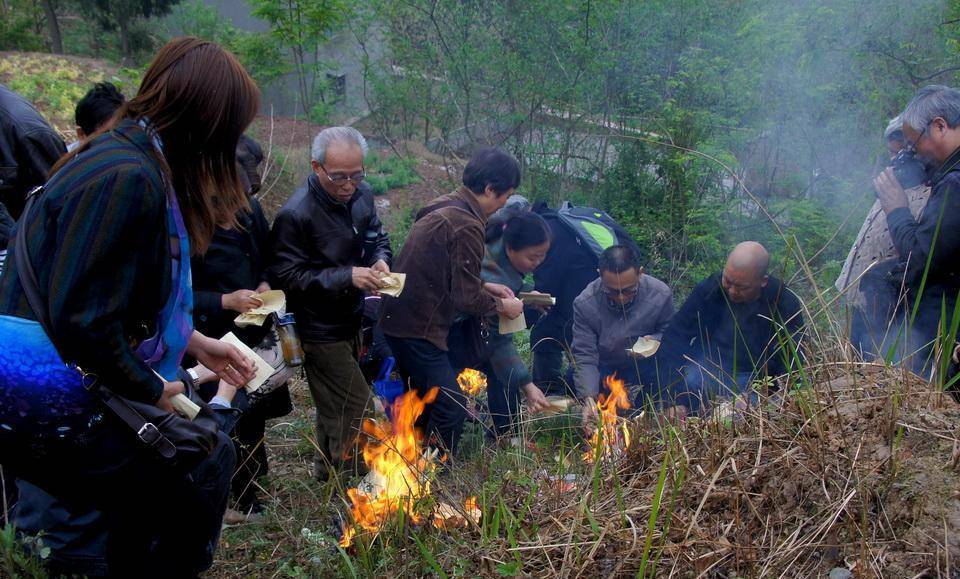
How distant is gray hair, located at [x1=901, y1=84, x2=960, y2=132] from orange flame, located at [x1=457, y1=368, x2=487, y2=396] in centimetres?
300

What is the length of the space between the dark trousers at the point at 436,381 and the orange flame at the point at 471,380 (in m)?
0.30

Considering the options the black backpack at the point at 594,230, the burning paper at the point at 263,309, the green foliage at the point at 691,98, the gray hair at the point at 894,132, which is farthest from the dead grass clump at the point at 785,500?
the green foliage at the point at 691,98

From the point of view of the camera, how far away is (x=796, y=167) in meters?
8.85

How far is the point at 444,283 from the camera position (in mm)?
4328

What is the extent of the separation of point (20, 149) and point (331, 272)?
66.6 inches

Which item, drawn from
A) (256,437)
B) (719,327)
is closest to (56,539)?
(256,437)

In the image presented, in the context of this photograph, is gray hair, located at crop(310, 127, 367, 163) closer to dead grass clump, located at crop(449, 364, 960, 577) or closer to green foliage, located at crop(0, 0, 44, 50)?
dead grass clump, located at crop(449, 364, 960, 577)

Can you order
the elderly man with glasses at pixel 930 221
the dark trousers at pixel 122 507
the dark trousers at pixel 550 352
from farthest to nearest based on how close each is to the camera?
the dark trousers at pixel 550 352 → the elderly man with glasses at pixel 930 221 → the dark trousers at pixel 122 507

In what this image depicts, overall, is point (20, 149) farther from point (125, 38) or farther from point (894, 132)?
point (125, 38)

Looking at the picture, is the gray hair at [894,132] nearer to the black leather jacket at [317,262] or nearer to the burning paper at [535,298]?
the burning paper at [535,298]

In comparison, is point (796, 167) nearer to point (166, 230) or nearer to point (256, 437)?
point (256, 437)

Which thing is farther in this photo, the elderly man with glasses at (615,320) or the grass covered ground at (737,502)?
the elderly man with glasses at (615,320)

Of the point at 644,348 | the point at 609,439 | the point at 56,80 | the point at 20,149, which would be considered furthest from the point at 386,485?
the point at 56,80

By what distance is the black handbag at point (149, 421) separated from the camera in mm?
1907
